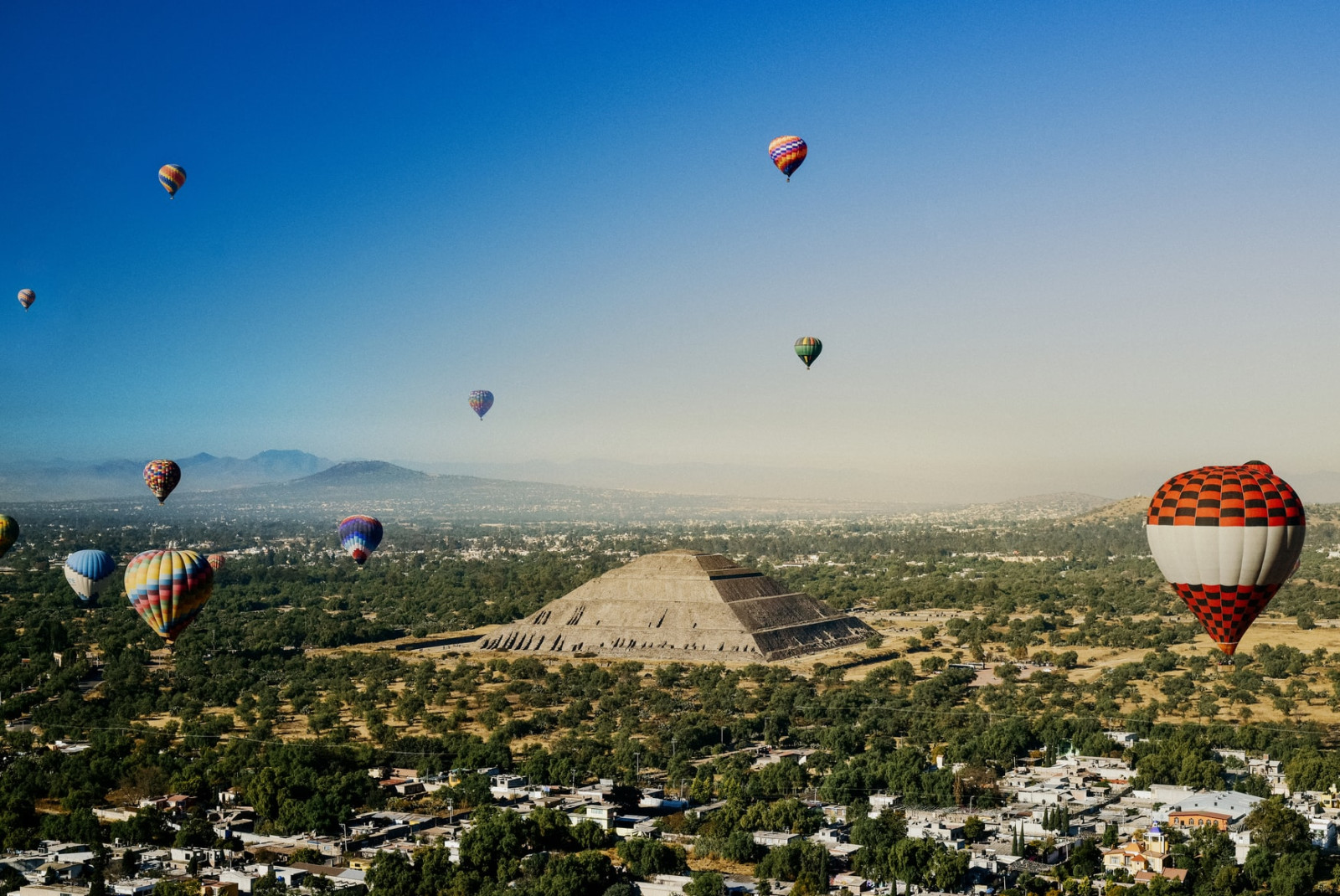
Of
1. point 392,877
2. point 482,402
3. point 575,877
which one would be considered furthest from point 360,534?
point 575,877

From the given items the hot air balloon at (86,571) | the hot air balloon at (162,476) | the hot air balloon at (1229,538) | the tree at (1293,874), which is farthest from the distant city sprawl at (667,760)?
the hot air balloon at (162,476)

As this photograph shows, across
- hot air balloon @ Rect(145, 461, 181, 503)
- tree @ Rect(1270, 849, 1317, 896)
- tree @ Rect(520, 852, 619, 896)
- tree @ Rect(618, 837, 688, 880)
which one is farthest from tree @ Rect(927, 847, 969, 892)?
hot air balloon @ Rect(145, 461, 181, 503)

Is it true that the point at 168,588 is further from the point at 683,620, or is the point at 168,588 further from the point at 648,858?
the point at 683,620

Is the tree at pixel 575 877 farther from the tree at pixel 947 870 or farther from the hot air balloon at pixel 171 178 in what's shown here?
the hot air balloon at pixel 171 178

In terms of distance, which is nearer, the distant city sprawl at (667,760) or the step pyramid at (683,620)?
the distant city sprawl at (667,760)

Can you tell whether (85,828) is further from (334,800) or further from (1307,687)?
(1307,687)

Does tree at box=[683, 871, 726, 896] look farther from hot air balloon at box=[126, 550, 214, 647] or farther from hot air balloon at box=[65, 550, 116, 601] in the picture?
hot air balloon at box=[65, 550, 116, 601]

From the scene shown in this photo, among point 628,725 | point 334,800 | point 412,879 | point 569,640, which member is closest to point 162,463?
point 569,640
